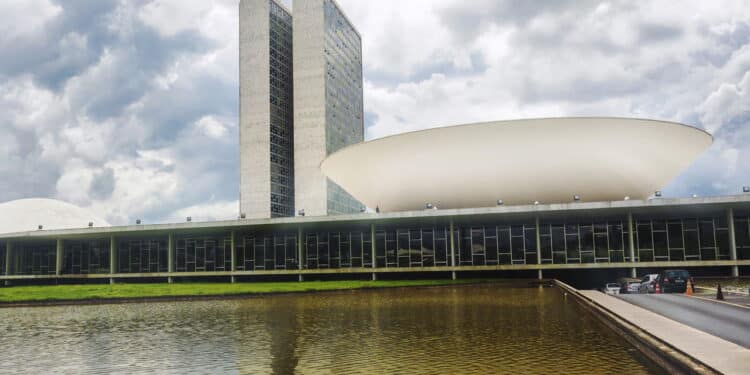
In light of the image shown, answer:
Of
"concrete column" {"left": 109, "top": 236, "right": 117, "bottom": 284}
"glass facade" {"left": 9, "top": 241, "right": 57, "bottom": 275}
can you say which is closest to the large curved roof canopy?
"concrete column" {"left": 109, "top": 236, "right": 117, "bottom": 284}

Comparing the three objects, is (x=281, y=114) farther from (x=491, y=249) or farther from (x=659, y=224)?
(x=659, y=224)

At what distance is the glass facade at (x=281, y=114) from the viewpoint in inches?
4055

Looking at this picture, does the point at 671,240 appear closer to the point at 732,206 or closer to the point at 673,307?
the point at 732,206

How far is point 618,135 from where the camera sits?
37.0 m

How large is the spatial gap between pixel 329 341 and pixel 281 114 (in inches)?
3763

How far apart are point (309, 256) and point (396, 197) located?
730 centimetres

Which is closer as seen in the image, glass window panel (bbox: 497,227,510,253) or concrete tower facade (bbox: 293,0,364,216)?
glass window panel (bbox: 497,227,510,253)

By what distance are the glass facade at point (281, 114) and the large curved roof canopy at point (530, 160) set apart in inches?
2400

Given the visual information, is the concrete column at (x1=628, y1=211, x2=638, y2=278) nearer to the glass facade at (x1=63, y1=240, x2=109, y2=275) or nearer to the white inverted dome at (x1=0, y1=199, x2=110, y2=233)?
the glass facade at (x1=63, y1=240, x2=109, y2=275)

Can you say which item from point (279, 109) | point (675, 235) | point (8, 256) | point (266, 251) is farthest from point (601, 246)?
point (279, 109)

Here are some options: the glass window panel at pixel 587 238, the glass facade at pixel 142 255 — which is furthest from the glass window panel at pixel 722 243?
the glass facade at pixel 142 255

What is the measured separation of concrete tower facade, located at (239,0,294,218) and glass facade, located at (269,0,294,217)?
0.16 m

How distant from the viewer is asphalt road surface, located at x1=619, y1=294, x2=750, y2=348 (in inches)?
482

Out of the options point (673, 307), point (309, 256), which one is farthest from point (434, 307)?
point (309, 256)
